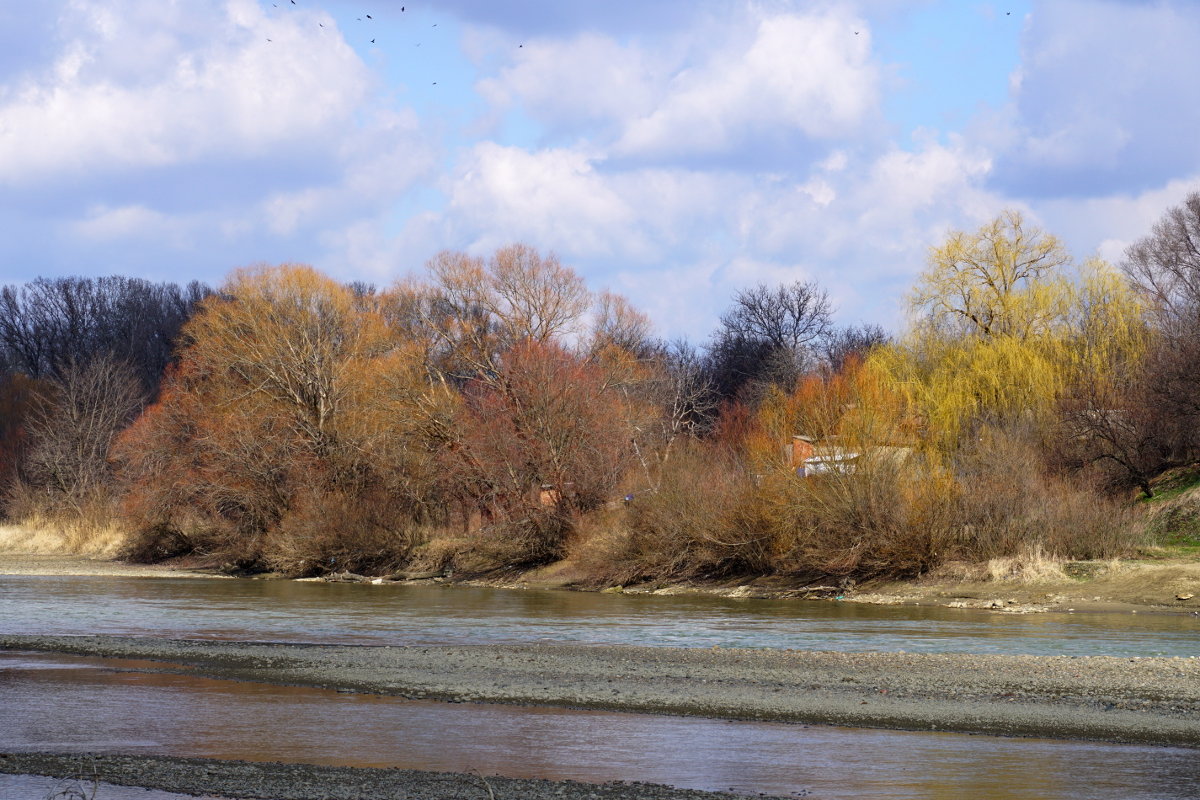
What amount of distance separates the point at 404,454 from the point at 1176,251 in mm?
46023

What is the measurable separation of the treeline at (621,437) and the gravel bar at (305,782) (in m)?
27.9

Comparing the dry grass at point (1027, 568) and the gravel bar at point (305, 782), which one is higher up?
the dry grass at point (1027, 568)

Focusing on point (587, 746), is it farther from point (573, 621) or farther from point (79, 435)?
point (79, 435)

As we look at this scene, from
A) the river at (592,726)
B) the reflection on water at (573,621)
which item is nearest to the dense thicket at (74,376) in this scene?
the reflection on water at (573,621)

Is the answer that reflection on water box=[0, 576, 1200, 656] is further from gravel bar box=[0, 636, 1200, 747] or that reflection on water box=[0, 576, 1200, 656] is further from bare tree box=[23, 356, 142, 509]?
bare tree box=[23, 356, 142, 509]

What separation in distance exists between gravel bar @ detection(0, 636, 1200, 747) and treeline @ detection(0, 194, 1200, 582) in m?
16.6

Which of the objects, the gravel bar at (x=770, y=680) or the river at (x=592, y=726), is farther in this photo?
the gravel bar at (x=770, y=680)

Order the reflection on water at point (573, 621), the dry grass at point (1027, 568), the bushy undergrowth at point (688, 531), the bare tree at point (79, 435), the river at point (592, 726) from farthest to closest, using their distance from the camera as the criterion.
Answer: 1. the bare tree at point (79, 435)
2. the bushy undergrowth at point (688, 531)
3. the dry grass at point (1027, 568)
4. the reflection on water at point (573, 621)
5. the river at point (592, 726)

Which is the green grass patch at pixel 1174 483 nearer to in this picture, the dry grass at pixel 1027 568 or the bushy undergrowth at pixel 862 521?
the bushy undergrowth at pixel 862 521

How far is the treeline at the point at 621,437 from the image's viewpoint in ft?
135

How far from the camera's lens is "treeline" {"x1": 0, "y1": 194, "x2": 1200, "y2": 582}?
41.1m

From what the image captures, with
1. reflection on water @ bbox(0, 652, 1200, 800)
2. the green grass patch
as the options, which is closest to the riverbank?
the green grass patch

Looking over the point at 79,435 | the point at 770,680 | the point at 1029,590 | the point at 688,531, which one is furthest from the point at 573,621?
the point at 79,435

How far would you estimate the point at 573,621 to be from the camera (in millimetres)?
33688
